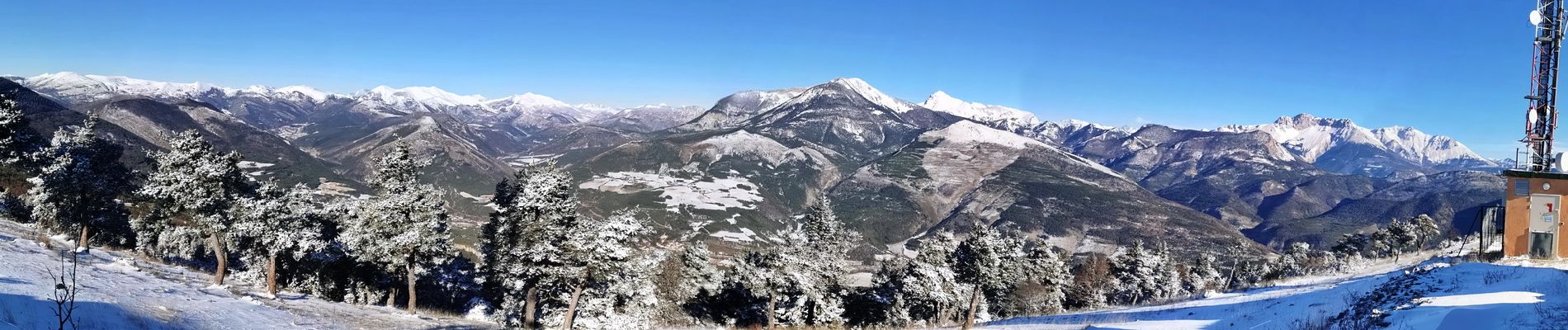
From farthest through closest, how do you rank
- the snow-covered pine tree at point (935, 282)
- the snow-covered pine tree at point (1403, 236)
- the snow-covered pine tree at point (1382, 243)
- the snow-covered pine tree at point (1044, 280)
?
the snow-covered pine tree at point (1382, 243), the snow-covered pine tree at point (1403, 236), the snow-covered pine tree at point (1044, 280), the snow-covered pine tree at point (935, 282)

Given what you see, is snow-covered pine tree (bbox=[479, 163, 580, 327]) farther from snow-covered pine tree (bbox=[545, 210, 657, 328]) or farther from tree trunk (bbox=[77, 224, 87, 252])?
tree trunk (bbox=[77, 224, 87, 252])

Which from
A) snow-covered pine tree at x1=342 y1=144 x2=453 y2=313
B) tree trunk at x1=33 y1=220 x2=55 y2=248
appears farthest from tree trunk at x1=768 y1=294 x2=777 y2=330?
tree trunk at x1=33 y1=220 x2=55 y2=248

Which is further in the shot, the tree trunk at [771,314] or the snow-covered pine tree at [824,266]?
the snow-covered pine tree at [824,266]

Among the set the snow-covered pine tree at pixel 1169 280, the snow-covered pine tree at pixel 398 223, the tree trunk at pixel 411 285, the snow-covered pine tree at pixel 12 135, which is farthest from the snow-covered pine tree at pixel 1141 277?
the snow-covered pine tree at pixel 12 135

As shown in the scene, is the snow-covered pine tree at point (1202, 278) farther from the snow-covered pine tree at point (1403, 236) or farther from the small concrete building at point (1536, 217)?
the small concrete building at point (1536, 217)

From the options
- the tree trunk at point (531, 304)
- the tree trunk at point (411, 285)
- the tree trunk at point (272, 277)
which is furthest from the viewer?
the tree trunk at point (411, 285)

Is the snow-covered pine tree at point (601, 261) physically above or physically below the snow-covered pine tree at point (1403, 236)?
below

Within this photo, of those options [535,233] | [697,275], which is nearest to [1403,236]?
[697,275]

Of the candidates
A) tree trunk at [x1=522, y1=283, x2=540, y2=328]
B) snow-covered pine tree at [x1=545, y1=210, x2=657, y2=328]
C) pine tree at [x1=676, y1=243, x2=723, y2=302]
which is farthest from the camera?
pine tree at [x1=676, y1=243, x2=723, y2=302]
